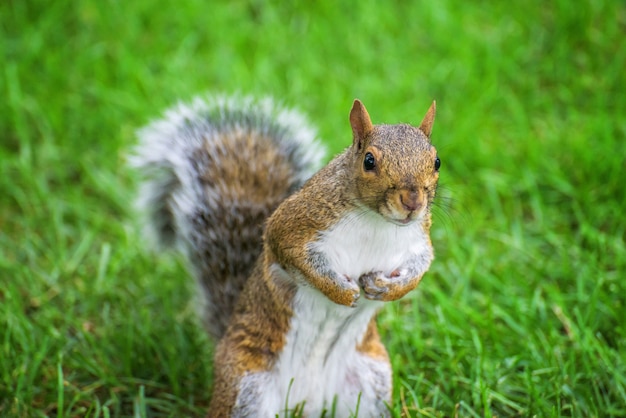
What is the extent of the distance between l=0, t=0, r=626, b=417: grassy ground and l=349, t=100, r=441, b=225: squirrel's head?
1.51ft

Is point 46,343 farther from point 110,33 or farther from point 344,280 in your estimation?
point 110,33

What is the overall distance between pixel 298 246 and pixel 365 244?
152mm

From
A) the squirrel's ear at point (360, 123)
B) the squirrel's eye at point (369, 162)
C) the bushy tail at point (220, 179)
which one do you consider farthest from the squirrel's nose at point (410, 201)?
the bushy tail at point (220, 179)

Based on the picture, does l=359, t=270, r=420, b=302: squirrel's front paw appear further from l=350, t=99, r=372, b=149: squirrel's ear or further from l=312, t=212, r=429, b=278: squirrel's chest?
l=350, t=99, r=372, b=149: squirrel's ear

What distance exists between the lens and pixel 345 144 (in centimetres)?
353

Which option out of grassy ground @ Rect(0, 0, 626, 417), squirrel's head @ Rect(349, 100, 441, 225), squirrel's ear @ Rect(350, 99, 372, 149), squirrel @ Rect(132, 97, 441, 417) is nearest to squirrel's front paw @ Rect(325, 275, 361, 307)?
squirrel @ Rect(132, 97, 441, 417)

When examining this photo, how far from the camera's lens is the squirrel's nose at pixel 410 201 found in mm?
1849

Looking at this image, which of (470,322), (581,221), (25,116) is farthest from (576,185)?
(25,116)

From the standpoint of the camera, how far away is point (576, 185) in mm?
3377

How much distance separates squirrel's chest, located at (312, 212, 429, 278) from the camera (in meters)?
2.02

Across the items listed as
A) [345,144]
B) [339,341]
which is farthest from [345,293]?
[345,144]

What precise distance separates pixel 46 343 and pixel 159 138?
26.4 inches

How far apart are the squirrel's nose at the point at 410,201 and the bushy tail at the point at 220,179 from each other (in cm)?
67

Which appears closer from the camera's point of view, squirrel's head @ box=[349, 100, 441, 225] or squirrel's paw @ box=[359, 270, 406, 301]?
squirrel's head @ box=[349, 100, 441, 225]
